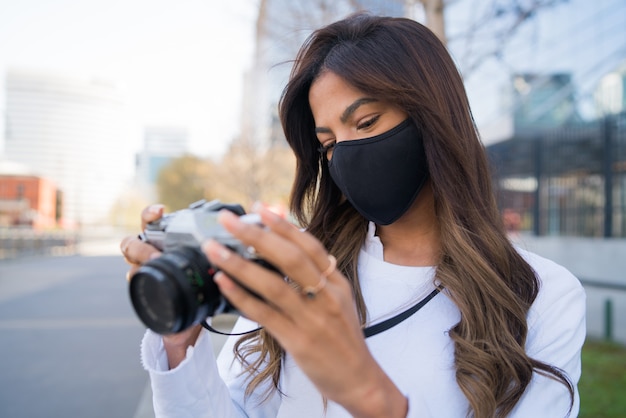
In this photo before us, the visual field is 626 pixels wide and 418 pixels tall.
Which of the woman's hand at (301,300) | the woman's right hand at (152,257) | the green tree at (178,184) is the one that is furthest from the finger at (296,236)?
the green tree at (178,184)

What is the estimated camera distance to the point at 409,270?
5.13 feet

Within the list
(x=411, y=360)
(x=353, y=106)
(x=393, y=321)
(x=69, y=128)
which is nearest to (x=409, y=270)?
(x=393, y=321)

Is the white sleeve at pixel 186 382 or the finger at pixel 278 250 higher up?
Answer: the finger at pixel 278 250

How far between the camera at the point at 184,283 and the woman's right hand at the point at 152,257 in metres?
0.17

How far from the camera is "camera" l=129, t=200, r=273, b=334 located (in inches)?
36.1

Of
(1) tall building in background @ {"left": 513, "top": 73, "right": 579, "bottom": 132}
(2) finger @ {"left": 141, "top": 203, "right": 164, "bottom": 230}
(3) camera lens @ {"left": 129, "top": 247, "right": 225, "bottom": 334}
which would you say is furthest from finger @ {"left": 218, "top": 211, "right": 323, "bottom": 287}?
(1) tall building in background @ {"left": 513, "top": 73, "right": 579, "bottom": 132}

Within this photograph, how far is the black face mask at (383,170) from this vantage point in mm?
1520

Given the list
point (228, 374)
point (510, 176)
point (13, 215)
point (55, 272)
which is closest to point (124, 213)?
point (13, 215)

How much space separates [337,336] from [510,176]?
9275 millimetres

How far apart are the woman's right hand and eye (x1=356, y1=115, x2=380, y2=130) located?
595 millimetres

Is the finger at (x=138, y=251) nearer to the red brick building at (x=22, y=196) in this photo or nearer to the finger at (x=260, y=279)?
the finger at (x=260, y=279)

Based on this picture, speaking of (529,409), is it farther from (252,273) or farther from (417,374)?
(252,273)

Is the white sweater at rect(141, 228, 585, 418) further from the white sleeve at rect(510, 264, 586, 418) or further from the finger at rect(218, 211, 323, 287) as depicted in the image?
the finger at rect(218, 211, 323, 287)

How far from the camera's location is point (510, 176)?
9422 millimetres
